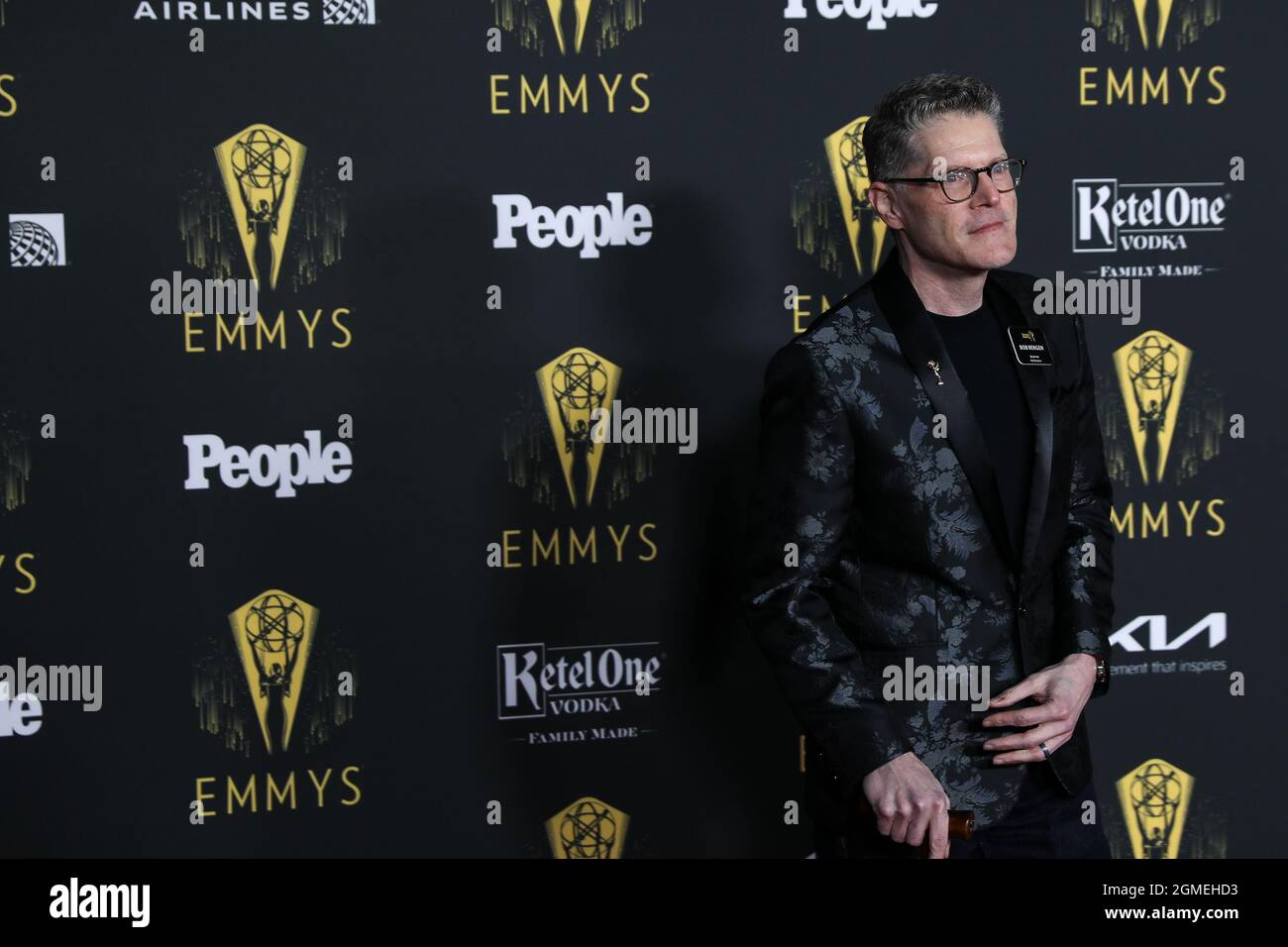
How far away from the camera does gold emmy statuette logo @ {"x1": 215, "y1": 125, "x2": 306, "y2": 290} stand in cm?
232

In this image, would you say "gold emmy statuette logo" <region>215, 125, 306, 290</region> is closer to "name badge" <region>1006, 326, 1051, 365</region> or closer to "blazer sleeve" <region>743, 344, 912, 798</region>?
"blazer sleeve" <region>743, 344, 912, 798</region>

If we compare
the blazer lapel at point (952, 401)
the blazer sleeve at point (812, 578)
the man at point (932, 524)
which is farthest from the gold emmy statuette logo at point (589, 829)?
the blazer lapel at point (952, 401)

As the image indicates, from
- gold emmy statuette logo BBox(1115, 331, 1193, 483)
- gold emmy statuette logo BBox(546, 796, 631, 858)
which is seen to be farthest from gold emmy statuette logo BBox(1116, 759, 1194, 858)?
gold emmy statuette logo BBox(546, 796, 631, 858)

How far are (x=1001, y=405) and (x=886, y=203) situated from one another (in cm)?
32

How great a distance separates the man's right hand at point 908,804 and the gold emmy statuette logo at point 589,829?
3.38ft

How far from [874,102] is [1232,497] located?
1070 millimetres

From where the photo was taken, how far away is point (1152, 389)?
102 inches

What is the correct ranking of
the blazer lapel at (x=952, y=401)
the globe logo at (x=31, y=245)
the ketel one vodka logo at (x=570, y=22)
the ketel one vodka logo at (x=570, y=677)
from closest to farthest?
the blazer lapel at (x=952, y=401)
the globe logo at (x=31, y=245)
the ketel one vodka logo at (x=570, y=22)
the ketel one vodka logo at (x=570, y=677)

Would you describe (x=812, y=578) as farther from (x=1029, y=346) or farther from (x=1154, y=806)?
(x=1154, y=806)

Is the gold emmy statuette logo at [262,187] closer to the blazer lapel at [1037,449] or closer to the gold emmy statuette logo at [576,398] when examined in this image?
the gold emmy statuette logo at [576,398]

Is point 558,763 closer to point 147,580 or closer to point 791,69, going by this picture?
point 147,580

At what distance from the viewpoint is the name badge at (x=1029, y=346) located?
173cm

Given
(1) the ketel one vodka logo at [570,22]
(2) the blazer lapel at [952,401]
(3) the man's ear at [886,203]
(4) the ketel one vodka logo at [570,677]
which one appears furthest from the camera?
(4) the ketel one vodka logo at [570,677]

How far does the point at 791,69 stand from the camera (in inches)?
95.7
